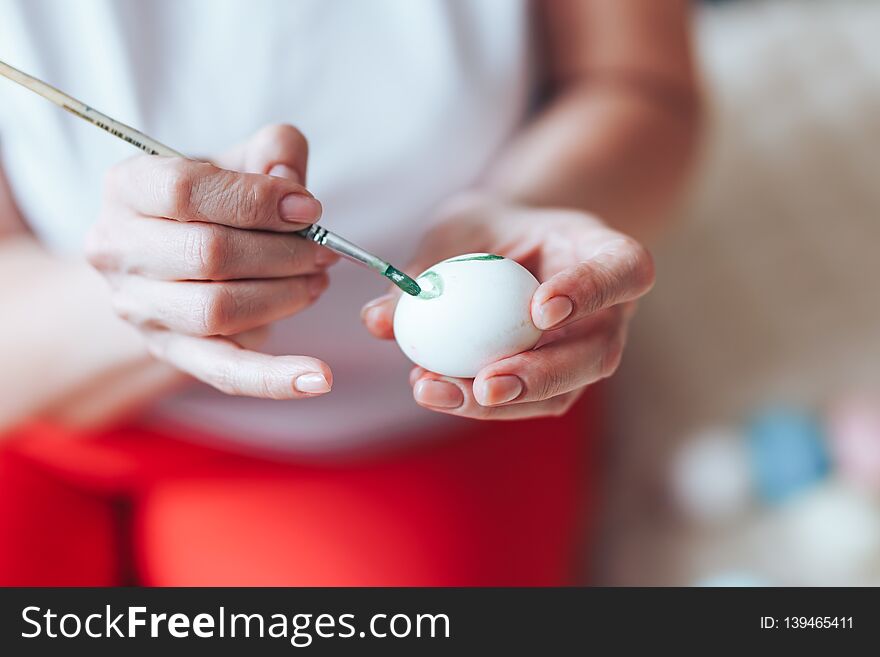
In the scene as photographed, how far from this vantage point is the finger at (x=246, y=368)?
438mm

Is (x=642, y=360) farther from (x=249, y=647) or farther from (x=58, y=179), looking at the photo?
(x=58, y=179)

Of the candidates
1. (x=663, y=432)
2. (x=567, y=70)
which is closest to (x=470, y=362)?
(x=567, y=70)

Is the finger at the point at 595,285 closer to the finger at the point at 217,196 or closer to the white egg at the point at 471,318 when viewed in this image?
the white egg at the point at 471,318

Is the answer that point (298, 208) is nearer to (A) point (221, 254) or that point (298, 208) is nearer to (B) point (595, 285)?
(A) point (221, 254)

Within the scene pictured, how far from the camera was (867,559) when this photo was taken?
2.67ft

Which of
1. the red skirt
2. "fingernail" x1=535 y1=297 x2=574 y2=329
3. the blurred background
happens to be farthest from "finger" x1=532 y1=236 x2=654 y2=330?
the blurred background

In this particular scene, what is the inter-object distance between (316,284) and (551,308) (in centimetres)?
14

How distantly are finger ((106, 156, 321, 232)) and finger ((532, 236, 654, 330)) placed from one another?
124mm

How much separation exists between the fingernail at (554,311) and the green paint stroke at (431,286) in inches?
2.4

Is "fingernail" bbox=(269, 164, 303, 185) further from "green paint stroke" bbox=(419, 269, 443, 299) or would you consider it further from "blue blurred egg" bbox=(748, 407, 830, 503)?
"blue blurred egg" bbox=(748, 407, 830, 503)

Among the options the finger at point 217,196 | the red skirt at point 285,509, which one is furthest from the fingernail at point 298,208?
the red skirt at point 285,509

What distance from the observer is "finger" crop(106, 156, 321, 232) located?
1.37 feet

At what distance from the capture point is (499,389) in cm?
43

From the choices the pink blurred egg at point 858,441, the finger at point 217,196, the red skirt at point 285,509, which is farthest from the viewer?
the pink blurred egg at point 858,441
